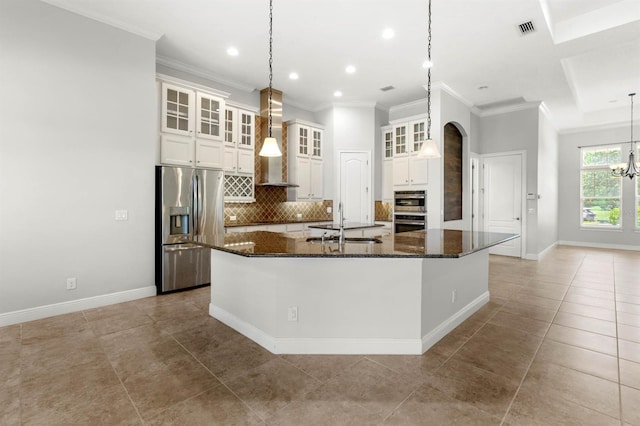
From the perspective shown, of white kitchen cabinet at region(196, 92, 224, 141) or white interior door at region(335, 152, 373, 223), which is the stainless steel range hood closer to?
white kitchen cabinet at region(196, 92, 224, 141)

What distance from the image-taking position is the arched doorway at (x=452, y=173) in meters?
6.04

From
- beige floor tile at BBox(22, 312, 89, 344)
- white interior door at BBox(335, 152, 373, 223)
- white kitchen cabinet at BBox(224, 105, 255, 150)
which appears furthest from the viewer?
white interior door at BBox(335, 152, 373, 223)

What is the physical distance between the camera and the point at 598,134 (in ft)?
27.6

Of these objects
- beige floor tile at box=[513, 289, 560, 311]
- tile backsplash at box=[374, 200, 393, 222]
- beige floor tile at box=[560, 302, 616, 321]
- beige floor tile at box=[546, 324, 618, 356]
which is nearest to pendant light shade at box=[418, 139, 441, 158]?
beige floor tile at box=[546, 324, 618, 356]

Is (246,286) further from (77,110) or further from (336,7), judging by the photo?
(336,7)

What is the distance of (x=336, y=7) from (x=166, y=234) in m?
3.48

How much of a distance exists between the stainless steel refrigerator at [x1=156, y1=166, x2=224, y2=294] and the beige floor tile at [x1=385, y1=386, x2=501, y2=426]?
3.07m

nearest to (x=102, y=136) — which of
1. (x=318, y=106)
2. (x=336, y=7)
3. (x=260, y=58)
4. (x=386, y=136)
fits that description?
(x=260, y=58)

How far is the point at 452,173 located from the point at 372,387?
5.21 m

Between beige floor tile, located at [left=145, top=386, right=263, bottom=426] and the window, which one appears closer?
beige floor tile, located at [left=145, top=386, right=263, bottom=426]

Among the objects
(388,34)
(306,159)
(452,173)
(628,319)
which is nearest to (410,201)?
(452,173)

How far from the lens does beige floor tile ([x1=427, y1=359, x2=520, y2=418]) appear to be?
196cm

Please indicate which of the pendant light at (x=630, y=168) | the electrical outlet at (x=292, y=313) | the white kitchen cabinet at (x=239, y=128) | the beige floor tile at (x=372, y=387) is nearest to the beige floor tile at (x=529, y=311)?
the beige floor tile at (x=372, y=387)

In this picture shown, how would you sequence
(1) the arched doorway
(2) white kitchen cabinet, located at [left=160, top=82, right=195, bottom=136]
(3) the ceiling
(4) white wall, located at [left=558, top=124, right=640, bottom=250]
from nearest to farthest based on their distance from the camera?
1. (3) the ceiling
2. (2) white kitchen cabinet, located at [left=160, top=82, right=195, bottom=136]
3. (1) the arched doorway
4. (4) white wall, located at [left=558, top=124, right=640, bottom=250]
